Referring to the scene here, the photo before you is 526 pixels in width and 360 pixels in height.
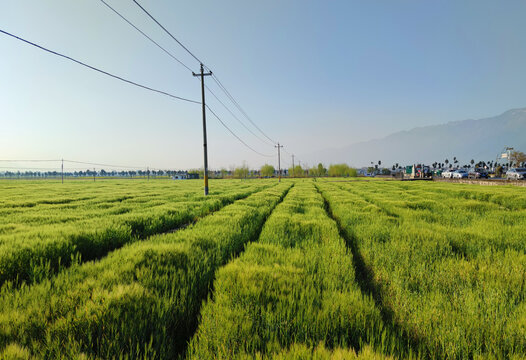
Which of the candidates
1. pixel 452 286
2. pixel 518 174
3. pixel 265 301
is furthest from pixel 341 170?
pixel 265 301

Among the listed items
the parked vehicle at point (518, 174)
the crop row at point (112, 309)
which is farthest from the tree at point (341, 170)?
the crop row at point (112, 309)

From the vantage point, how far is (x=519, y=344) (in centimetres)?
178

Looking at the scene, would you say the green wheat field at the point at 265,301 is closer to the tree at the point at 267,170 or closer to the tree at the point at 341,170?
the tree at the point at 341,170

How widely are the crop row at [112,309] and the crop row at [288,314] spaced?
0.91 feet

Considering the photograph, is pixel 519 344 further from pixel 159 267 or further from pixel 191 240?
pixel 191 240

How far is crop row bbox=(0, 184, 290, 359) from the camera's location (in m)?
1.68

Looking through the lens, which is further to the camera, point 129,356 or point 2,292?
point 2,292

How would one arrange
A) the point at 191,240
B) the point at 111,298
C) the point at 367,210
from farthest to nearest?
the point at 367,210 → the point at 191,240 → the point at 111,298

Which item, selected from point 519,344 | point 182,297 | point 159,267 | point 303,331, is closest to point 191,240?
point 159,267

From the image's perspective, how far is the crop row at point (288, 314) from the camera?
1704mm

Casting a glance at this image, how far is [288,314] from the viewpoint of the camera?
Result: 6.98 ft

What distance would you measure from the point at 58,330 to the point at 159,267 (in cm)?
145

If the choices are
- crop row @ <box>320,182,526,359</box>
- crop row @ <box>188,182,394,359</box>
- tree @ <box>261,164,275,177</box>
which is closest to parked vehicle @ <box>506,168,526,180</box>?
crop row @ <box>320,182,526,359</box>

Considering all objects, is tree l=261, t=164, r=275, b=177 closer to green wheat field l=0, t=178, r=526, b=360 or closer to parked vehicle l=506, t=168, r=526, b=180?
parked vehicle l=506, t=168, r=526, b=180
